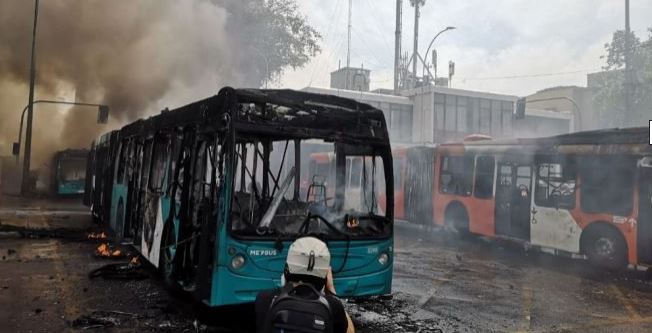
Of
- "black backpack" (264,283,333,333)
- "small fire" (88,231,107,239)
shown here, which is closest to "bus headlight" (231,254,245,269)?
"black backpack" (264,283,333,333)

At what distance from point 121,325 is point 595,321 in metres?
5.52

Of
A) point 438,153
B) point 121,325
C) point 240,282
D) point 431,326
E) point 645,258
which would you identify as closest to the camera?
point 240,282

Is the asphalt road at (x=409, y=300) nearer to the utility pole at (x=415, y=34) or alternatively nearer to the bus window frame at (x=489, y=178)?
the bus window frame at (x=489, y=178)

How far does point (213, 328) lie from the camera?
566 cm

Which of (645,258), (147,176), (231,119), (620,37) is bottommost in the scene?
(645,258)

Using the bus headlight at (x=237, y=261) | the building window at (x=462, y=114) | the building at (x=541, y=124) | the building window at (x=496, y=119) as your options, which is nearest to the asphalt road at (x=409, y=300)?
the bus headlight at (x=237, y=261)

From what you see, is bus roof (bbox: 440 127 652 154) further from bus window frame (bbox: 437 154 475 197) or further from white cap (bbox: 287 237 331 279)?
white cap (bbox: 287 237 331 279)

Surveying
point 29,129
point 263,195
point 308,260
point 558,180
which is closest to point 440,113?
point 558,180

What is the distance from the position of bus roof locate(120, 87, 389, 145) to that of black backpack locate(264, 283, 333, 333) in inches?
127

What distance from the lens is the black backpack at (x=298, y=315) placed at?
2.21 m

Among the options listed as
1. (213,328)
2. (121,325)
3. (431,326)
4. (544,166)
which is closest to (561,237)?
(544,166)

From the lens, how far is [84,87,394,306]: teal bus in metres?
5.18

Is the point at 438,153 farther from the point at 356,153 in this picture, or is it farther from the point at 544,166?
the point at 356,153

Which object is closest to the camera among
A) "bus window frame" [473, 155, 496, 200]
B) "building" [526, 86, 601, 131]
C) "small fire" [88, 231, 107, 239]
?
"small fire" [88, 231, 107, 239]
